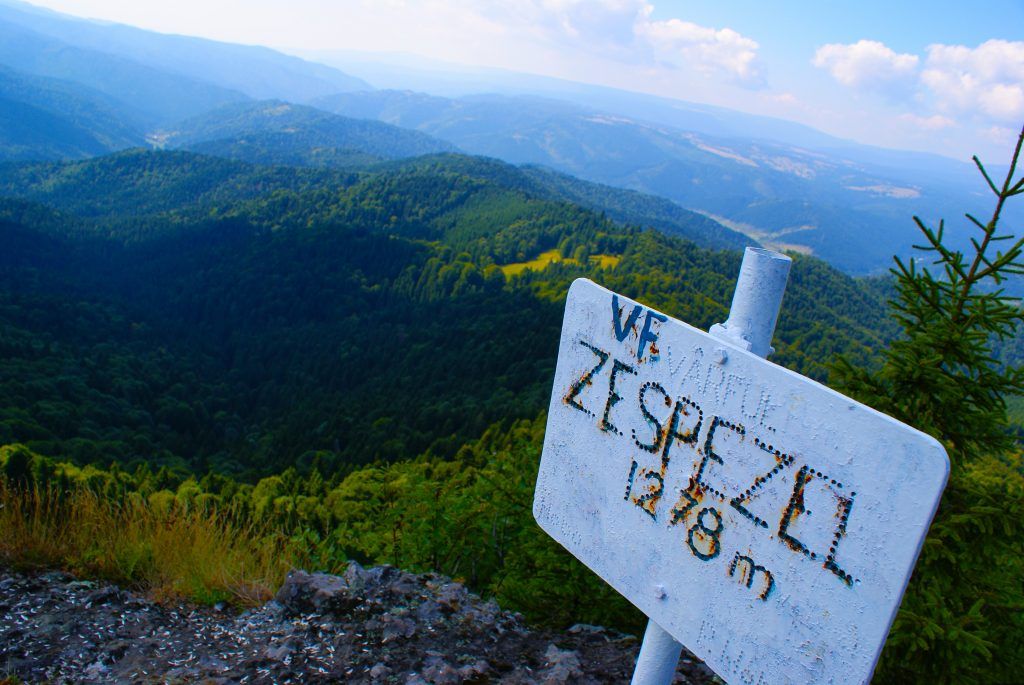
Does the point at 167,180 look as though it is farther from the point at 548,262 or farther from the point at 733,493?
the point at 733,493

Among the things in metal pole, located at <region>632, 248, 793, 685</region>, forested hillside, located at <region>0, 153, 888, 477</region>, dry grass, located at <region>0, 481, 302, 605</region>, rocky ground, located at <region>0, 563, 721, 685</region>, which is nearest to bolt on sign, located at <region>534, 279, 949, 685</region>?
metal pole, located at <region>632, 248, 793, 685</region>

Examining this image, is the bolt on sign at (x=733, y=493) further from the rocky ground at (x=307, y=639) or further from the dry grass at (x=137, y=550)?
the dry grass at (x=137, y=550)

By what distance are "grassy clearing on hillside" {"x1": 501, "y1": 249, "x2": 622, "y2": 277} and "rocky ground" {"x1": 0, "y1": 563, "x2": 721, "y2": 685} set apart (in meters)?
95.8

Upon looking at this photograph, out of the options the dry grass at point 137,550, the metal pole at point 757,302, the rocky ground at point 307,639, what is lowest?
the dry grass at point 137,550

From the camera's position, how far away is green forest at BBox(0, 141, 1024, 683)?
4465 millimetres

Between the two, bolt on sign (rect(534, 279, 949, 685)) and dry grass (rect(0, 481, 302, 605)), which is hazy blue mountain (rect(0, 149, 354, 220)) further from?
bolt on sign (rect(534, 279, 949, 685))

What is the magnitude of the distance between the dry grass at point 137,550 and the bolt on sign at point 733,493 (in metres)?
3.41

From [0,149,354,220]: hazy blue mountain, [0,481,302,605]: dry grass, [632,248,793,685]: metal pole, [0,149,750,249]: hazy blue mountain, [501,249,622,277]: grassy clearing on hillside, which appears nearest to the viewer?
[632,248,793,685]: metal pole

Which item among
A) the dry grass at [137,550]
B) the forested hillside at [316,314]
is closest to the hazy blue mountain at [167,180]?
the forested hillside at [316,314]

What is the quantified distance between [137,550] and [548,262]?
105342 millimetres

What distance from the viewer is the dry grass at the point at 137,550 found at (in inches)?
172

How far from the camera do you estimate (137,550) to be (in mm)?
4539

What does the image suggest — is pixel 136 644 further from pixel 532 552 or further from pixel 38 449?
pixel 38 449

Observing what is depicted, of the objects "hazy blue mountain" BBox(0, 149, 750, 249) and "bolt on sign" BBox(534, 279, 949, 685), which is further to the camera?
"hazy blue mountain" BBox(0, 149, 750, 249)
